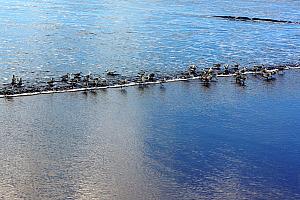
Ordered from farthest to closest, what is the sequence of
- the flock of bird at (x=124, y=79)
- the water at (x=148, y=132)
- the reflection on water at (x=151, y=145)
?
the flock of bird at (x=124, y=79) < the water at (x=148, y=132) < the reflection on water at (x=151, y=145)

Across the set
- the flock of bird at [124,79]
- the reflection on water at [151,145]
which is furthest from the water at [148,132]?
the flock of bird at [124,79]

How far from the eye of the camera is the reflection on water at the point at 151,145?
12.6m

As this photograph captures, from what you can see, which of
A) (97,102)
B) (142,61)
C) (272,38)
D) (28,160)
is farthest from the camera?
(272,38)

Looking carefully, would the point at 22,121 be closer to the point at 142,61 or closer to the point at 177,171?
the point at 177,171

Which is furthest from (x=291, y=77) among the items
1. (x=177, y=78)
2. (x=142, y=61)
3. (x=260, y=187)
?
(x=260, y=187)

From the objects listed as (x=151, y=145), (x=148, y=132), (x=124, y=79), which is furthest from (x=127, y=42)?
(x=151, y=145)

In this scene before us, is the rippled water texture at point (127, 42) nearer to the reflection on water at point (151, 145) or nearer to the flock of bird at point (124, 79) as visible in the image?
the flock of bird at point (124, 79)

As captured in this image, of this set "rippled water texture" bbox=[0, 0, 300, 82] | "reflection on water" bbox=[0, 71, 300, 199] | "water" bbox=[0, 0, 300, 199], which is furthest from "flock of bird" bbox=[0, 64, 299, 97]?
"rippled water texture" bbox=[0, 0, 300, 82]

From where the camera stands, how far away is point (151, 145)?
15.3 meters

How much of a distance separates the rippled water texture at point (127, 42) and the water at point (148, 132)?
120 millimetres

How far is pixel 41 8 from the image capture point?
56219 millimetres

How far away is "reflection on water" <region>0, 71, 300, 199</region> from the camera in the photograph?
12641 mm

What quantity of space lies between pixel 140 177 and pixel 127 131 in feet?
10.7

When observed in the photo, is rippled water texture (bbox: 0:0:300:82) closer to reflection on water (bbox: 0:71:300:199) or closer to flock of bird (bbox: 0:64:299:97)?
flock of bird (bbox: 0:64:299:97)
